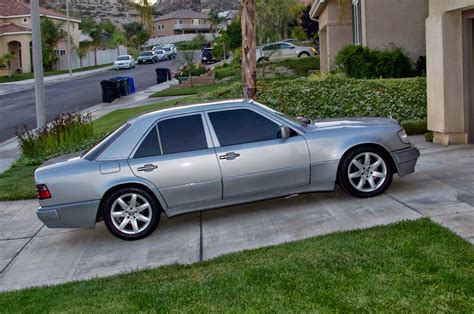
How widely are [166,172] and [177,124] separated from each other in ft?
2.15

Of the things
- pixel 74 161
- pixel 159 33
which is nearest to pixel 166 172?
pixel 74 161

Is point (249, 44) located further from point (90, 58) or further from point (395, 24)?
point (90, 58)

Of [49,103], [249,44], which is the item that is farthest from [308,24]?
[249,44]

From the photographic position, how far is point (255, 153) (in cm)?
787

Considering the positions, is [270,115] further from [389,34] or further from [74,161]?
[389,34]

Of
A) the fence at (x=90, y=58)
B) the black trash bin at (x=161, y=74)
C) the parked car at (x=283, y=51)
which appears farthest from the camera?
the fence at (x=90, y=58)

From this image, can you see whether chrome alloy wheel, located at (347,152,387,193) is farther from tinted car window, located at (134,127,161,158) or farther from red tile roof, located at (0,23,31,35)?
red tile roof, located at (0,23,31,35)

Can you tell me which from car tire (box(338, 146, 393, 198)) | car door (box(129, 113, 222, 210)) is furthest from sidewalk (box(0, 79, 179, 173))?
car tire (box(338, 146, 393, 198))

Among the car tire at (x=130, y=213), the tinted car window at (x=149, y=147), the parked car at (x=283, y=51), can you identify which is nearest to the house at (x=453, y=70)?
the tinted car window at (x=149, y=147)

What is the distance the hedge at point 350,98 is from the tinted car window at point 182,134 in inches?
299

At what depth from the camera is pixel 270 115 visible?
26.7 ft

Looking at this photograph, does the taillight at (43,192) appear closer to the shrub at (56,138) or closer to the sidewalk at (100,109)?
the shrub at (56,138)

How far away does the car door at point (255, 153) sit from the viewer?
7.84 metres

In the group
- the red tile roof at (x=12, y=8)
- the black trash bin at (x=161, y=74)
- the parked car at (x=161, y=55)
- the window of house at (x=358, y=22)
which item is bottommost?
the black trash bin at (x=161, y=74)
